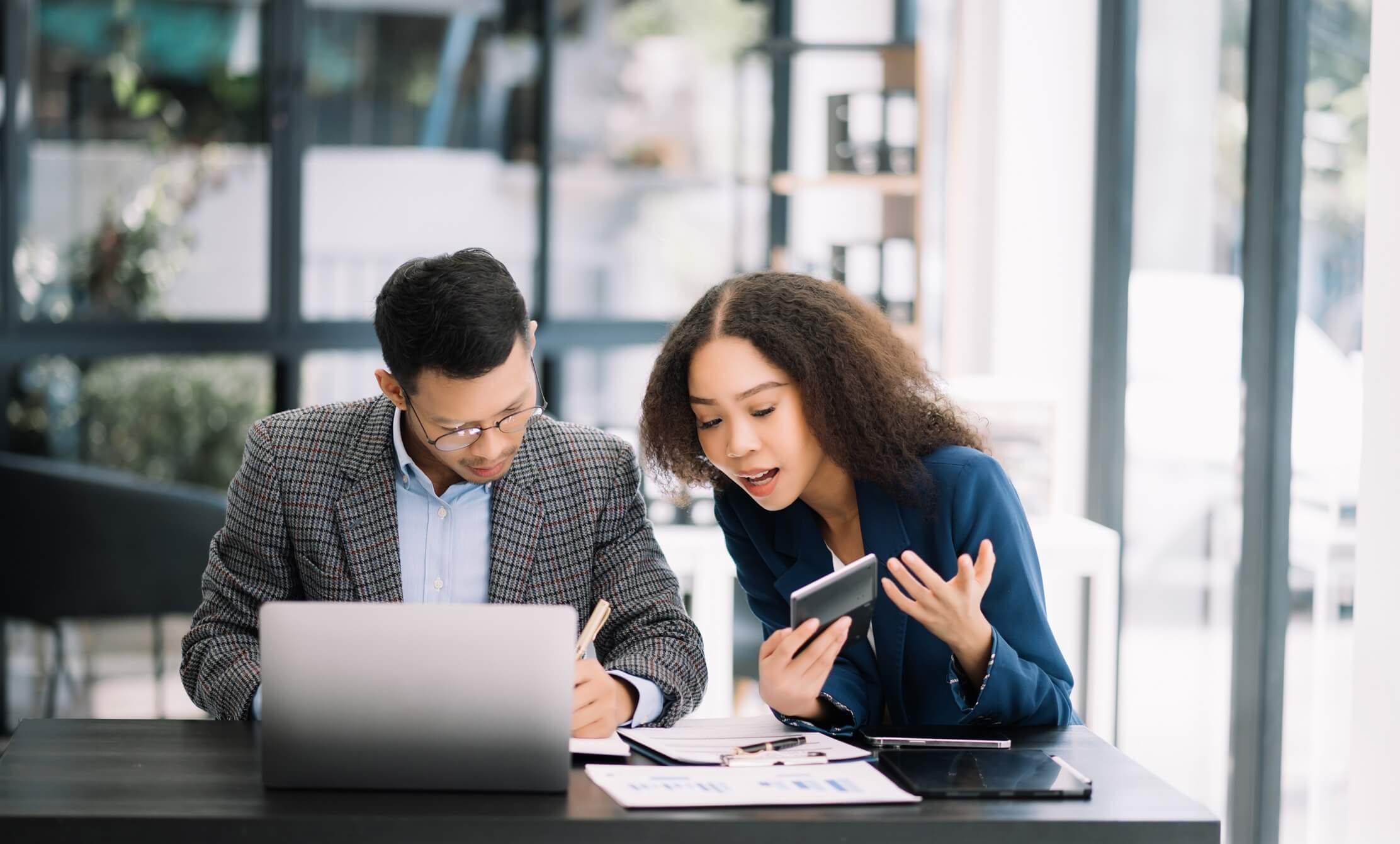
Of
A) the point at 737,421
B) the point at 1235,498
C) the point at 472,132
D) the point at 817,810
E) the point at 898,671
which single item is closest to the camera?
the point at 817,810

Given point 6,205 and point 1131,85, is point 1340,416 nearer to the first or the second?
point 1131,85

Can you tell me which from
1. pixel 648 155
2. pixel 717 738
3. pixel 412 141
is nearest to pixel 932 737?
pixel 717 738

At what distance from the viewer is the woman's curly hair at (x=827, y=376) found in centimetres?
177

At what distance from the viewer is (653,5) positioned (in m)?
4.35

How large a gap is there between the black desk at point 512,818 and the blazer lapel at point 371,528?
0.46 metres

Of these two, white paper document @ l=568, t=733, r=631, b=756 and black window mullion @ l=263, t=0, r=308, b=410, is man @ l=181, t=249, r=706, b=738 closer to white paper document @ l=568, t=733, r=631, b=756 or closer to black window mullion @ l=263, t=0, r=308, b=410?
white paper document @ l=568, t=733, r=631, b=756

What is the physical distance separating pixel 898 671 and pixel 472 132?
2.94m

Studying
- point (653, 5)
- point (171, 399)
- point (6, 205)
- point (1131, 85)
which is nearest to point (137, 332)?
point (171, 399)

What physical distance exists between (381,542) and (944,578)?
2.45ft

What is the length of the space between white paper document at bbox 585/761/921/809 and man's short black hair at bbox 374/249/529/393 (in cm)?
53

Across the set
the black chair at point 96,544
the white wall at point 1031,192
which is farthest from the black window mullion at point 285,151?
the white wall at point 1031,192

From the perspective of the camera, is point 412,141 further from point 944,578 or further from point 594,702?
point 594,702

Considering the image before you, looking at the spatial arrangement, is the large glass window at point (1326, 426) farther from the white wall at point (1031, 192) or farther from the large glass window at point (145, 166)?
the large glass window at point (145, 166)

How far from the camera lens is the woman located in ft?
5.54
